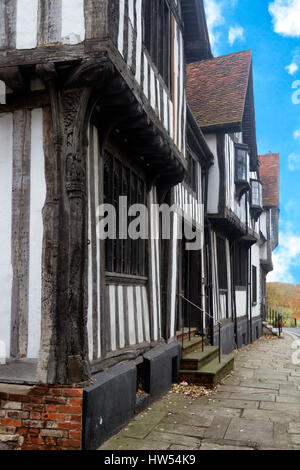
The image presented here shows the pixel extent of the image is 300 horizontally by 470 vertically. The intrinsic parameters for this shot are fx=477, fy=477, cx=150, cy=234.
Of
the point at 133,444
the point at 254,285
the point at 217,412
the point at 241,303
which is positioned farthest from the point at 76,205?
the point at 254,285

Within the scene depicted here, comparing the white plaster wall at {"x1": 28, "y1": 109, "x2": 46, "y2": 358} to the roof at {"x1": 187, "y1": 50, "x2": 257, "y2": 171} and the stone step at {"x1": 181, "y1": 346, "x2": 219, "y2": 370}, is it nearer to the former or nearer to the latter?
the stone step at {"x1": 181, "y1": 346, "x2": 219, "y2": 370}

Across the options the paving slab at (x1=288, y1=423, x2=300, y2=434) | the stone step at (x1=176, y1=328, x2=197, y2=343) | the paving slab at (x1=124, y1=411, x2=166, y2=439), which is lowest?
the paving slab at (x1=288, y1=423, x2=300, y2=434)

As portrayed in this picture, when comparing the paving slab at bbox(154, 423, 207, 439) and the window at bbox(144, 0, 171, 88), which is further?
the window at bbox(144, 0, 171, 88)

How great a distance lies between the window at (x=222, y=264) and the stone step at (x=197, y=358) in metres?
4.66

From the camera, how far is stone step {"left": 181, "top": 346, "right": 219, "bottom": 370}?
8.19 meters

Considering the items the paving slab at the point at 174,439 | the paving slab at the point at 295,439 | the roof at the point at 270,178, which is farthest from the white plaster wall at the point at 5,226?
the roof at the point at 270,178

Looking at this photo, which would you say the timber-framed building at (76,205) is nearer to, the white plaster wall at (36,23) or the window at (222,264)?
the white plaster wall at (36,23)

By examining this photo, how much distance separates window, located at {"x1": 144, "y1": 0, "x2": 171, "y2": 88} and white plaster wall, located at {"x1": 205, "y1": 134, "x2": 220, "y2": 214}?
5073mm

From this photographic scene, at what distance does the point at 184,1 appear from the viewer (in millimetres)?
8898

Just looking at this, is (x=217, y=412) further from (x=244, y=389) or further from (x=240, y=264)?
(x=240, y=264)

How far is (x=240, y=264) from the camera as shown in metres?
17.8

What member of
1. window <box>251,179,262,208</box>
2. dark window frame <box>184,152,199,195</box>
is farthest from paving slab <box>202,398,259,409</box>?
window <box>251,179,262,208</box>

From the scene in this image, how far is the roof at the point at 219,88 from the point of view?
12.5m
